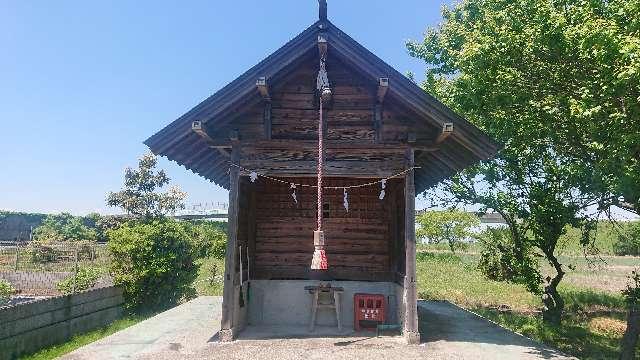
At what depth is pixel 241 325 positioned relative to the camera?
9.42m

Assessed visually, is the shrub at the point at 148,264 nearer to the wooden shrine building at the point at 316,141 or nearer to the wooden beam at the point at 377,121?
the wooden shrine building at the point at 316,141

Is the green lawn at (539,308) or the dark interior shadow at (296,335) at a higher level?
the dark interior shadow at (296,335)

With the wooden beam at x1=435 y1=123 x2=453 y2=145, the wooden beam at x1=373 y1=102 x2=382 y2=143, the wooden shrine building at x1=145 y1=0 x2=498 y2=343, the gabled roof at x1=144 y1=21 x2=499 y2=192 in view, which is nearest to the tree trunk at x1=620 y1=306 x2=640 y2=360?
the wooden shrine building at x1=145 y1=0 x2=498 y2=343

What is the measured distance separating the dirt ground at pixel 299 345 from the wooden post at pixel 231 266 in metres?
0.31

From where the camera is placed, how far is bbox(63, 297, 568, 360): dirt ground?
7.40 meters

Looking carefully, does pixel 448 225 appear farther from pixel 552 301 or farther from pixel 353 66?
pixel 353 66

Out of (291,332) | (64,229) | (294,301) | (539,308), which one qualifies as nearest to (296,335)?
(291,332)

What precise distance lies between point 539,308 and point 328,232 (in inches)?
468

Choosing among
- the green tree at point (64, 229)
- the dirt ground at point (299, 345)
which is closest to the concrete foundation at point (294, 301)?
the dirt ground at point (299, 345)

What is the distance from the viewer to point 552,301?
1485 cm

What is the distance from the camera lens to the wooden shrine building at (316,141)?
27.2 ft

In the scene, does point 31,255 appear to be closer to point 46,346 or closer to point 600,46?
point 46,346

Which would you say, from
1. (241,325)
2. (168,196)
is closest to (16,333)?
(241,325)

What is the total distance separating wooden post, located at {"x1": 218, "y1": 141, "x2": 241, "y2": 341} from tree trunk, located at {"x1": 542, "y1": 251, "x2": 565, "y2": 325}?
11.0 metres
